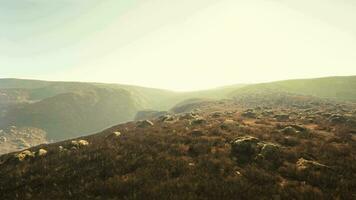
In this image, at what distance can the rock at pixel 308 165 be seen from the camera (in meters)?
10.1

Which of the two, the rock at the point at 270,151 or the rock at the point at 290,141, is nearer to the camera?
the rock at the point at 270,151

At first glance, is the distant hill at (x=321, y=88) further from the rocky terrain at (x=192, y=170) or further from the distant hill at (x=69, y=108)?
the rocky terrain at (x=192, y=170)

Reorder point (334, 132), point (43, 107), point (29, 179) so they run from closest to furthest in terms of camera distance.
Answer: point (29, 179) → point (334, 132) → point (43, 107)

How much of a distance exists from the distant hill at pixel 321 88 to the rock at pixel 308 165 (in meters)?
66.3

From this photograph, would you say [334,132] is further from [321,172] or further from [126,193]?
[126,193]

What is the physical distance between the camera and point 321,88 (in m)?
81.9

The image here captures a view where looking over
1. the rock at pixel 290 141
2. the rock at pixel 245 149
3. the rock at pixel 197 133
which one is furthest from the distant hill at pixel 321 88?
the rock at pixel 245 149

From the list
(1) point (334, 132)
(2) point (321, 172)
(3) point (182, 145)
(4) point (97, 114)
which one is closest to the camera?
(2) point (321, 172)

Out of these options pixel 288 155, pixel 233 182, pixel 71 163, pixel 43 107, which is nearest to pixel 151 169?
pixel 233 182

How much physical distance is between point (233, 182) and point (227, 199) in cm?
123

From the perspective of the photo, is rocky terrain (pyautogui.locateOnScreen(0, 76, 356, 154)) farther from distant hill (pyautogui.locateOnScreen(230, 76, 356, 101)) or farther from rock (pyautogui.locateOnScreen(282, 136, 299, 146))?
rock (pyautogui.locateOnScreen(282, 136, 299, 146))

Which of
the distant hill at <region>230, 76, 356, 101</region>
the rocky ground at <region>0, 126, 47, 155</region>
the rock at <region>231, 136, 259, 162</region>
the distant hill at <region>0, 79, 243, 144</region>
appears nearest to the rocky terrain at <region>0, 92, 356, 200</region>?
the rock at <region>231, 136, 259, 162</region>

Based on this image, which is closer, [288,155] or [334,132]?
[288,155]

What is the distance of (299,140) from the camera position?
14570mm
